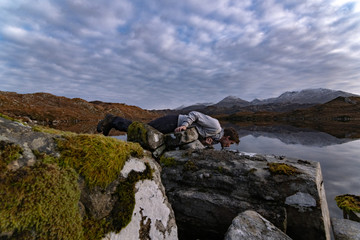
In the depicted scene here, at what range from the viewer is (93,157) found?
2.46m

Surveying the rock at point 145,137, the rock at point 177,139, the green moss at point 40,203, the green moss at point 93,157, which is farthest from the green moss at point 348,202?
the green moss at point 40,203

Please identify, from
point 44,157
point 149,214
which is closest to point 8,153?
point 44,157

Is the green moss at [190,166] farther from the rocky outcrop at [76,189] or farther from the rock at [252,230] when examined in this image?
the rocky outcrop at [76,189]

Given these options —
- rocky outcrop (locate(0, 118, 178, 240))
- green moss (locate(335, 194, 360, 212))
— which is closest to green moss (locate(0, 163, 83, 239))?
rocky outcrop (locate(0, 118, 178, 240))

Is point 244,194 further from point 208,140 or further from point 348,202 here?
point 208,140

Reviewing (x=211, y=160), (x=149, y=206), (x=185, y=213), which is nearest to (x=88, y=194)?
(x=149, y=206)

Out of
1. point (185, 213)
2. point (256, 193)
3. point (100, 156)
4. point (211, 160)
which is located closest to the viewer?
point (100, 156)

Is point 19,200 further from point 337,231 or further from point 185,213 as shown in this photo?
point 337,231

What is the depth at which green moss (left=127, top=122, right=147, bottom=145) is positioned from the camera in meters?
6.71

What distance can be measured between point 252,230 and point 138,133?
5.09 m

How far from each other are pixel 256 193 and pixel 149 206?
9.03ft

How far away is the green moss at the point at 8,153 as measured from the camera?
175 cm

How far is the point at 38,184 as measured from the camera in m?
1.78

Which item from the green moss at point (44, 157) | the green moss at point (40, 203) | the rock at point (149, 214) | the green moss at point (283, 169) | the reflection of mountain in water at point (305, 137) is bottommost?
the reflection of mountain in water at point (305, 137)
